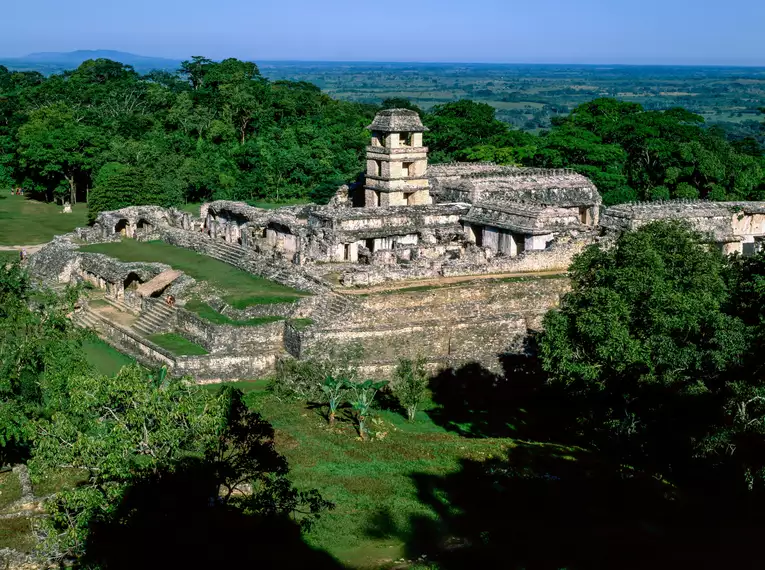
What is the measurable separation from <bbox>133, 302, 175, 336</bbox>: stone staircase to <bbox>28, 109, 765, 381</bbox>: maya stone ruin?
0.14ft

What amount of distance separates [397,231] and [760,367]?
1748 cm

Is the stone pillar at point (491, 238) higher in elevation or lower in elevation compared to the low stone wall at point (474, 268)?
higher

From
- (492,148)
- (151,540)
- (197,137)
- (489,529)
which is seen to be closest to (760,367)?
(489,529)

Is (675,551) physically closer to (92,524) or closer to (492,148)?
(92,524)

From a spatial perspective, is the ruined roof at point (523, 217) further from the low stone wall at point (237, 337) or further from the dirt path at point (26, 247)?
the dirt path at point (26, 247)

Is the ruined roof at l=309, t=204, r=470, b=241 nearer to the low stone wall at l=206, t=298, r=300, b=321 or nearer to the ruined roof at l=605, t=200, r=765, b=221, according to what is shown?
the low stone wall at l=206, t=298, r=300, b=321

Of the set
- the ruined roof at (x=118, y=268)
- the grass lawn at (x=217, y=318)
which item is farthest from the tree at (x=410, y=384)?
the ruined roof at (x=118, y=268)

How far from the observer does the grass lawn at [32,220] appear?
41.7m

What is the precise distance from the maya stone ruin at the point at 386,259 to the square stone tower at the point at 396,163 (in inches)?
2.0

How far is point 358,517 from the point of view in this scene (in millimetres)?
17062

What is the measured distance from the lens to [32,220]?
46.4m

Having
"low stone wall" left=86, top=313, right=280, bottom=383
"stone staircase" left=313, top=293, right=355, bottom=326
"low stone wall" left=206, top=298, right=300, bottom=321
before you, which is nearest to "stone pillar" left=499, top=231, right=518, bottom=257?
"stone staircase" left=313, top=293, right=355, bottom=326

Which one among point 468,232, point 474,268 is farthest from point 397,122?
point 474,268

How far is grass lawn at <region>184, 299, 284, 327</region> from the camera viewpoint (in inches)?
1043
